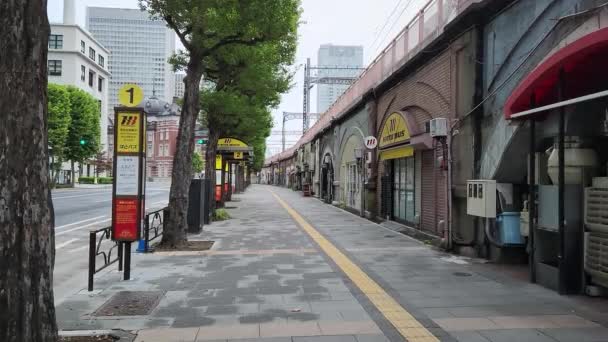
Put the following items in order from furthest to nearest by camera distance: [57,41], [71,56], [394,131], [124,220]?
[57,41], [71,56], [394,131], [124,220]

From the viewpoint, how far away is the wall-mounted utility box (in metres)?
8.94

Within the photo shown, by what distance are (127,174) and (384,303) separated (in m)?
4.61

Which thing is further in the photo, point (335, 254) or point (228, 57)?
point (228, 57)

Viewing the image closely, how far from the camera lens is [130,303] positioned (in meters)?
6.56

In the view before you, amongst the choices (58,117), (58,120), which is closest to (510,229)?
(58,120)

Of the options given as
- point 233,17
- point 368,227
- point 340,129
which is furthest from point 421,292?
point 340,129

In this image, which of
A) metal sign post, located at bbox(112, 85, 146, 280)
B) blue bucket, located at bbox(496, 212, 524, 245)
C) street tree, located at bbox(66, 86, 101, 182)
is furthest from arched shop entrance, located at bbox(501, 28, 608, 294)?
street tree, located at bbox(66, 86, 101, 182)

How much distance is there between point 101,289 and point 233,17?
6.46 metres

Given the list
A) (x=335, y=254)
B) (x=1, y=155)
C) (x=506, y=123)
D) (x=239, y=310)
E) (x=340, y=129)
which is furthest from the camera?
(x=340, y=129)

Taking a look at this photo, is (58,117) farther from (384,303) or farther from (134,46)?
(384,303)

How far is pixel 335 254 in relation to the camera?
10.6 m

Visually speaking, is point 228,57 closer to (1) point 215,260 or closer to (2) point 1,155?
(1) point 215,260

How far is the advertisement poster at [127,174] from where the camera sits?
27.1 ft

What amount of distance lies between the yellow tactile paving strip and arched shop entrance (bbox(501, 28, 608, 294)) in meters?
2.48
